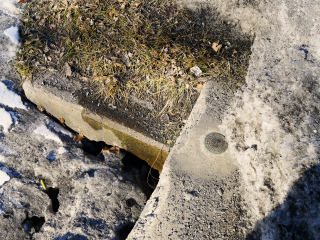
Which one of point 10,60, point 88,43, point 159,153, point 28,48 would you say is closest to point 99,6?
point 88,43

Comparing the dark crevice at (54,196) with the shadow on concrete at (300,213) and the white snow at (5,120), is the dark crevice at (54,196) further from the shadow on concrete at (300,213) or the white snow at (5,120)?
the shadow on concrete at (300,213)

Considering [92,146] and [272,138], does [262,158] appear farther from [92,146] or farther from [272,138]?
[92,146]

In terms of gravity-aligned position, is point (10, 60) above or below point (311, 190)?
below

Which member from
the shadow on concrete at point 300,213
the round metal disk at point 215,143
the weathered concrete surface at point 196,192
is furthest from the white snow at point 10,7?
the shadow on concrete at point 300,213

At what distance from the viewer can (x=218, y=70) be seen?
9.21 ft

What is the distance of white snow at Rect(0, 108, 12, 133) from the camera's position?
3.02 m

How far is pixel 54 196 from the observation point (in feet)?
9.47

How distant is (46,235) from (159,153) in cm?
148

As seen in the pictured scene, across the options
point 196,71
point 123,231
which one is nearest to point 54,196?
point 123,231

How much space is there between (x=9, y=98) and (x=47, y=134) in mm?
718

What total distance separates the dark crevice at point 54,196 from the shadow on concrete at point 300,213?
2.21 meters

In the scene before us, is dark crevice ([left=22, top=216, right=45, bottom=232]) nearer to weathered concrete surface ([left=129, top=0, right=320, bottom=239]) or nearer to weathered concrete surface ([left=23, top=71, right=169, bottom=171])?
weathered concrete surface ([left=23, top=71, right=169, bottom=171])

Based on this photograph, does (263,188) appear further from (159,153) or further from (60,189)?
(60,189)

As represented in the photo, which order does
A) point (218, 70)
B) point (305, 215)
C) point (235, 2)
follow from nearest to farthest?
point (305, 215)
point (218, 70)
point (235, 2)
